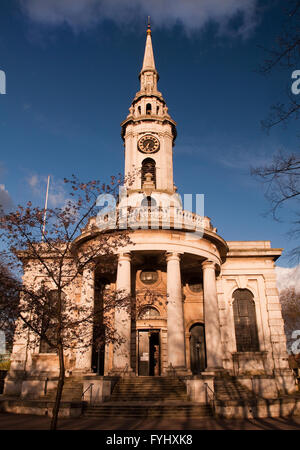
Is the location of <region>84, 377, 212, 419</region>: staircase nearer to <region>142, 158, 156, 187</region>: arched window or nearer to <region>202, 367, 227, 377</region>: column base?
<region>202, 367, 227, 377</region>: column base

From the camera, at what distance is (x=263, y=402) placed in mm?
15508

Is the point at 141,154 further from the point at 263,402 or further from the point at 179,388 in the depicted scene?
the point at 263,402

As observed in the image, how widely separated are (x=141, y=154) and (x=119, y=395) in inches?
813

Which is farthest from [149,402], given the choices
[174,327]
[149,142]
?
[149,142]

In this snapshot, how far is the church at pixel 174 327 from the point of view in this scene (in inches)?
714

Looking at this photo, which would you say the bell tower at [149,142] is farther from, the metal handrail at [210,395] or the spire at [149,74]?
the metal handrail at [210,395]

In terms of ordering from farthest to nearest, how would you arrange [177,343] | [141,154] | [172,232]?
[141,154], [172,232], [177,343]

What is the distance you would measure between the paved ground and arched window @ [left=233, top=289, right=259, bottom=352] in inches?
441

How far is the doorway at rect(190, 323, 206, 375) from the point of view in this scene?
25547 millimetres

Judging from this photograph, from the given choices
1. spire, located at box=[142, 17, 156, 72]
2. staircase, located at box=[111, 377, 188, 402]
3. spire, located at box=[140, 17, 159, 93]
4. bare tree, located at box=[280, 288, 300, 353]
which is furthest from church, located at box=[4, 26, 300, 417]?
bare tree, located at box=[280, 288, 300, 353]

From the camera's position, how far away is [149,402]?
57.1 feet

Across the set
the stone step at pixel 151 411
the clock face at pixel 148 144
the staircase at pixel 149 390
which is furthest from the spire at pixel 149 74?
the stone step at pixel 151 411

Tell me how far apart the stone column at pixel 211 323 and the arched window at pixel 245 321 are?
459cm
